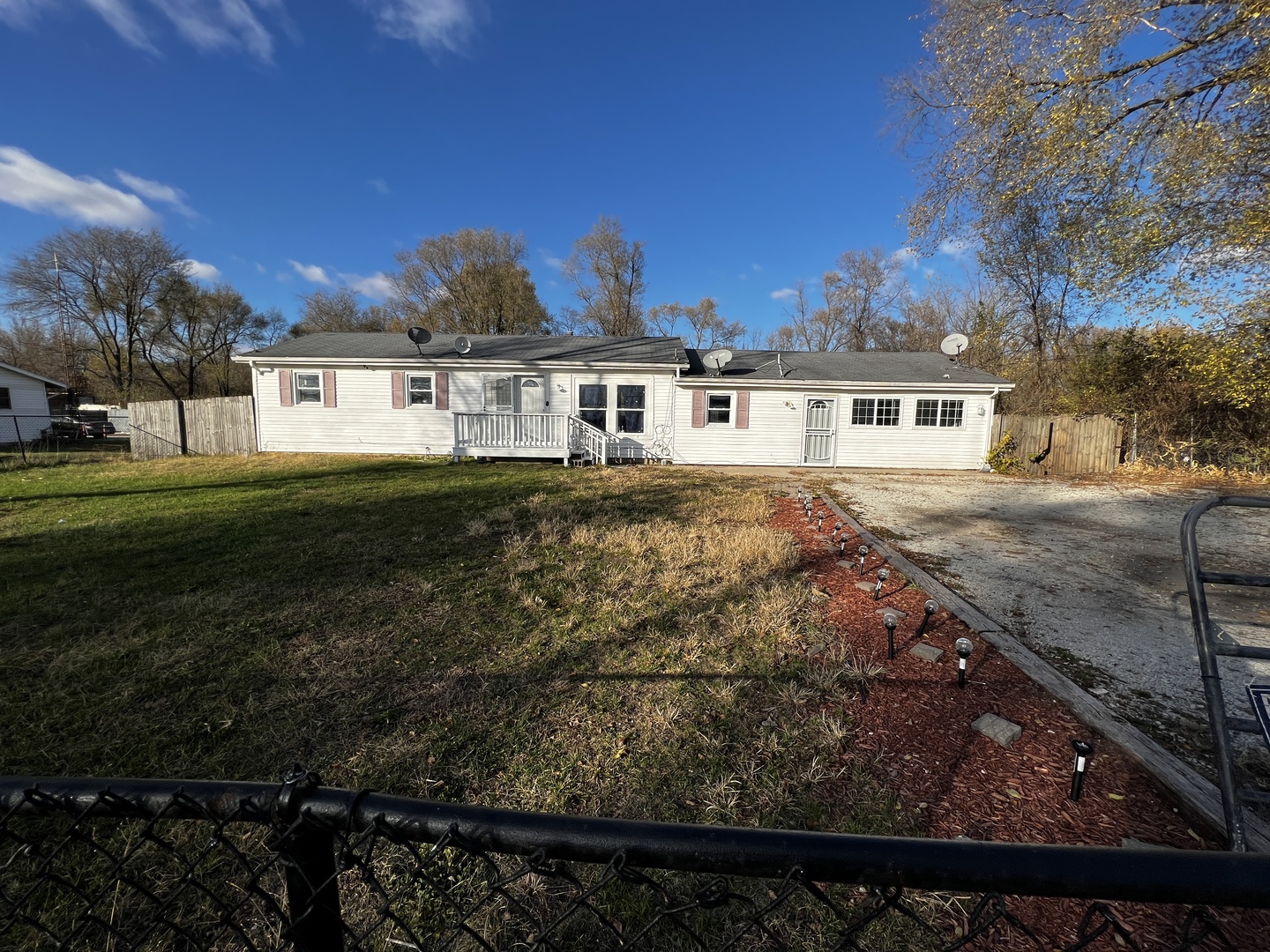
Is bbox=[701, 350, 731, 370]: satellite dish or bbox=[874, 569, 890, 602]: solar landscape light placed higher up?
bbox=[701, 350, 731, 370]: satellite dish

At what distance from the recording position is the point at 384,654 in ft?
10.2

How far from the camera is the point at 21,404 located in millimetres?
19031

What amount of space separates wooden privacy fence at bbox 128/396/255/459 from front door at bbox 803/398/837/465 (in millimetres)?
15050

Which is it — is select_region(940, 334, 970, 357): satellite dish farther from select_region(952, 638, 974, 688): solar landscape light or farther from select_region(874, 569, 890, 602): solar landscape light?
select_region(952, 638, 974, 688): solar landscape light

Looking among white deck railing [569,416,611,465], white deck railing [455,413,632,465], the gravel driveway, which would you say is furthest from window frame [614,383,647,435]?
the gravel driveway

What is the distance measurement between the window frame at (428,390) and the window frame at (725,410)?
7366 mm

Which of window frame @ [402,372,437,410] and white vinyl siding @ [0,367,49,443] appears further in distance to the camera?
white vinyl siding @ [0,367,49,443]

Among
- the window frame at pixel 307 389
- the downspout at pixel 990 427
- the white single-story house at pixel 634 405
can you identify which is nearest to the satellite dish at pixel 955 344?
the white single-story house at pixel 634 405

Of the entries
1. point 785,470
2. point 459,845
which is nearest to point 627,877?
point 459,845

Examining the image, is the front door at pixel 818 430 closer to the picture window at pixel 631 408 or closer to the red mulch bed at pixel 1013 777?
the picture window at pixel 631 408

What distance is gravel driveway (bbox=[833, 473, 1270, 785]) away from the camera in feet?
9.03

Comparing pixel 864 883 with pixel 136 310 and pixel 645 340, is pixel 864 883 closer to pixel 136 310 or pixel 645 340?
pixel 645 340

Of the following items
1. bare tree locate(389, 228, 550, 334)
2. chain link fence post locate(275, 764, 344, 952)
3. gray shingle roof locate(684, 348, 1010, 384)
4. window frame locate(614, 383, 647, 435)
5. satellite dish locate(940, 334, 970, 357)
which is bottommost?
chain link fence post locate(275, 764, 344, 952)

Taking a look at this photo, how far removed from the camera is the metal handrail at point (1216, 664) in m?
1.67
